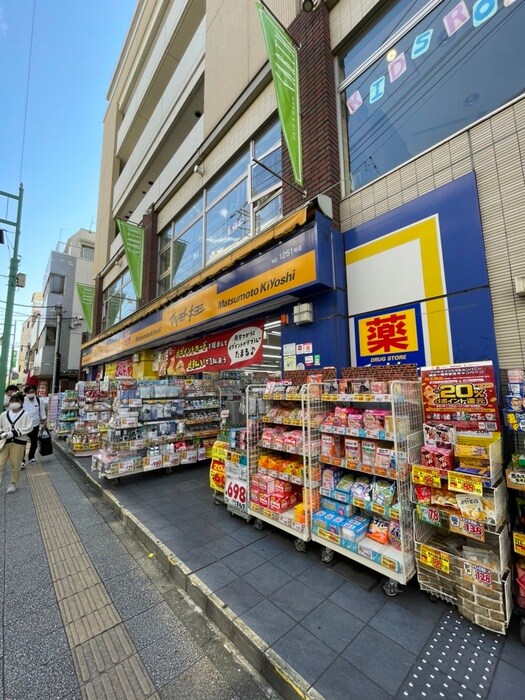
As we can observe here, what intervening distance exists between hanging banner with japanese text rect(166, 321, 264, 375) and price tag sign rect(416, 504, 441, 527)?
12.9 feet

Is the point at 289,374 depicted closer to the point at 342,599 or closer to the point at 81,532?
the point at 342,599

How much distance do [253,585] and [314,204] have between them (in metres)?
4.73

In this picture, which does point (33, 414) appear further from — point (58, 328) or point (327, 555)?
point (58, 328)

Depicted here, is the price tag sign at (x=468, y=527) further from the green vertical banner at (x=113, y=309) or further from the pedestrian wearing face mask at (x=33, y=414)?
the green vertical banner at (x=113, y=309)

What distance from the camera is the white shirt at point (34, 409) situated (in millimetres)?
7313

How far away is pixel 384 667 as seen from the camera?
1878 mm

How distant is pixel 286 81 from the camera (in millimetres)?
4863

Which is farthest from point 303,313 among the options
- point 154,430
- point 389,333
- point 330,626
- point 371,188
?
point 154,430

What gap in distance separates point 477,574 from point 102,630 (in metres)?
2.85

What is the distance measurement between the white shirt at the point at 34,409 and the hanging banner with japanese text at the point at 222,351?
3.44 m

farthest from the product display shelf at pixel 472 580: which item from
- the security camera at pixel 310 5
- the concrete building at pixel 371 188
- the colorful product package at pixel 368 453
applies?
the security camera at pixel 310 5

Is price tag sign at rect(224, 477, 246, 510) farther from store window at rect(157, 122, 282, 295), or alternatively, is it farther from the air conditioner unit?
store window at rect(157, 122, 282, 295)

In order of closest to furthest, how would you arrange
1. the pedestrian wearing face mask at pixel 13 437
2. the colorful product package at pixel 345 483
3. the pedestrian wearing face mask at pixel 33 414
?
1. the colorful product package at pixel 345 483
2. the pedestrian wearing face mask at pixel 13 437
3. the pedestrian wearing face mask at pixel 33 414

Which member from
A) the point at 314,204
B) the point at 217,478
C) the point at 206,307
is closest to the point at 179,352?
the point at 206,307
